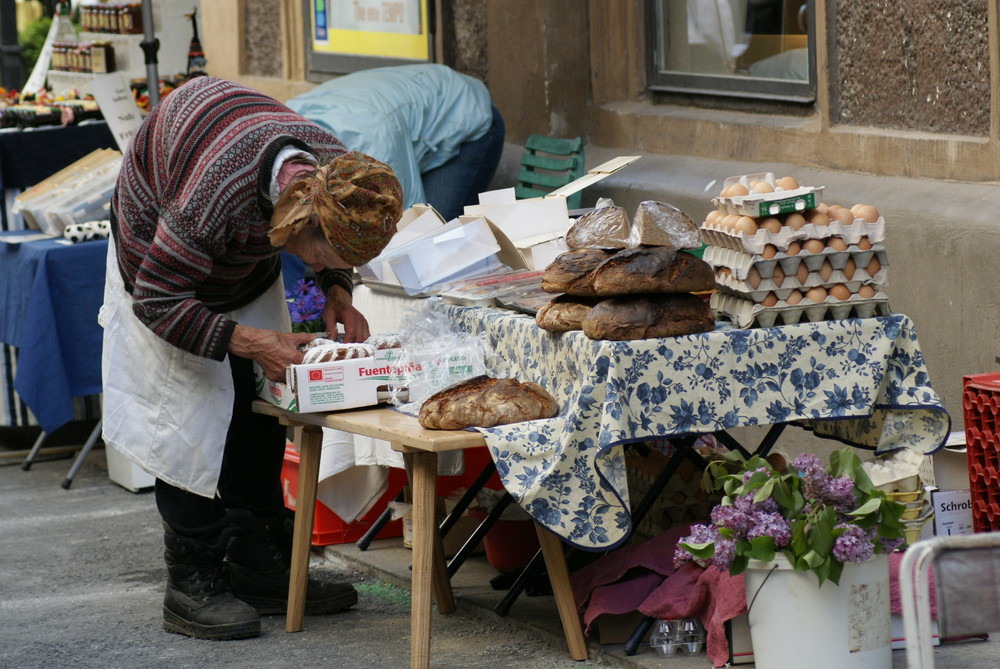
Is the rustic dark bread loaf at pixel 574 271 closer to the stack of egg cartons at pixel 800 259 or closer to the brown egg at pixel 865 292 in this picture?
the stack of egg cartons at pixel 800 259

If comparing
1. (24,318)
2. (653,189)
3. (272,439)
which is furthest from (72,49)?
(272,439)

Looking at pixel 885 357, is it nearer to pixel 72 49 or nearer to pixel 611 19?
pixel 611 19

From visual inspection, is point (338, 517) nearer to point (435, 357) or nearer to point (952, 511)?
point (435, 357)

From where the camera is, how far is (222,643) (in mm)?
4270

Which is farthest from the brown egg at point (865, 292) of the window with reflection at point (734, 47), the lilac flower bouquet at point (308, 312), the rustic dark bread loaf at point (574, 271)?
the lilac flower bouquet at point (308, 312)

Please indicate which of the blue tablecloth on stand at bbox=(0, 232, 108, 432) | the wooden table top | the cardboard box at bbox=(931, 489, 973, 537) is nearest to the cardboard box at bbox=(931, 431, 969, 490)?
A: the cardboard box at bbox=(931, 489, 973, 537)

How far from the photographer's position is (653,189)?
6.25 meters

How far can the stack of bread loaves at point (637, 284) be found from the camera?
3.53 meters

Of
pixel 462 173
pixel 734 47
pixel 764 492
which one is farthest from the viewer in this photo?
pixel 462 173

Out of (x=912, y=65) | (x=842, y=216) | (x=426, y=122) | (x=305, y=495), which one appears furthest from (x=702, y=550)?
(x=426, y=122)

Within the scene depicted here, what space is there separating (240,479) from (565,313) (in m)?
1.37

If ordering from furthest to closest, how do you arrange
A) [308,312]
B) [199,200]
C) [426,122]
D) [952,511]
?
[426,122] < [308,312] < [952,511] < [199,200]

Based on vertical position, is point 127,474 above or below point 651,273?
below

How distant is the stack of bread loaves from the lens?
3531 mm
